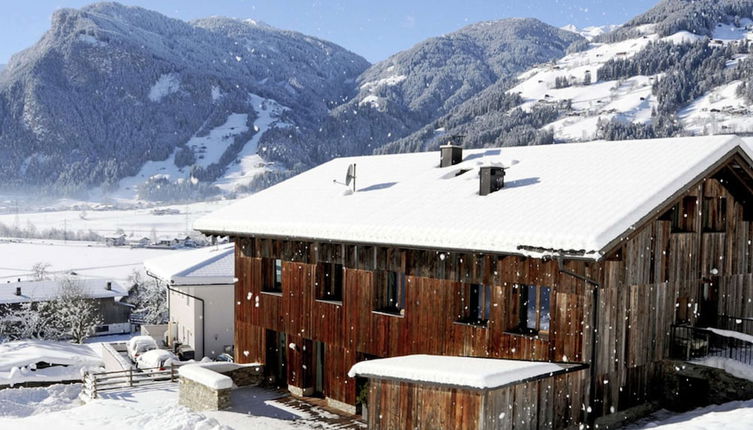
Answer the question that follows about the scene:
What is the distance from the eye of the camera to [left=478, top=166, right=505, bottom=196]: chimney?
16.3 m

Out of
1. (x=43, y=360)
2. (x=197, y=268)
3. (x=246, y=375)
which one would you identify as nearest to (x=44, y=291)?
(x=43, y=360)

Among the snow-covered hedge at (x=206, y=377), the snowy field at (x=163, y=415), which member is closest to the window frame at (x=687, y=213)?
the snowy field at (x=163, y=415)

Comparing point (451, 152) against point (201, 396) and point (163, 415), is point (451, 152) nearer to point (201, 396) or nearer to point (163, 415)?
point (201, 396)

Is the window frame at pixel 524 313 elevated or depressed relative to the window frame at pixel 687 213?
depressed

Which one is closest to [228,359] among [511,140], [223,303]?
[223,303]

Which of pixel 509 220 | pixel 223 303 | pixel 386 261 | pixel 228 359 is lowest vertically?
pixel 228 359

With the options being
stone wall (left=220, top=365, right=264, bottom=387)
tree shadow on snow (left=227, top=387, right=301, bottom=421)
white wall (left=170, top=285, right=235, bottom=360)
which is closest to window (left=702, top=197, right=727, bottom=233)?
tree shadow on snow (left=227, top=387, right=301, bottom=421)

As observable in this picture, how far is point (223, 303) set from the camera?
104ft

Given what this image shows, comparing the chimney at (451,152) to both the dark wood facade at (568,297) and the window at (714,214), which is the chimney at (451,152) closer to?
the dark wood facade at (568,297)

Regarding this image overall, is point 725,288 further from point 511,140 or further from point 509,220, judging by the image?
point 511,140

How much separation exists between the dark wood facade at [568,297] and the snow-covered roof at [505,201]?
43 centimetres

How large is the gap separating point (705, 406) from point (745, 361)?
1.42 meters

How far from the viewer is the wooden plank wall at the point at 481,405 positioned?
38.1 ft

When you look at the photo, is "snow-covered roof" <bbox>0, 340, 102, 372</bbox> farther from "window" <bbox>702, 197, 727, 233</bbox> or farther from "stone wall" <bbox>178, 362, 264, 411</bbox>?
"window" <bbox>702, 197, 727, 233</bbox>
